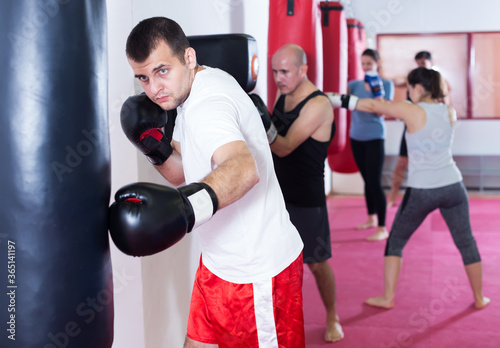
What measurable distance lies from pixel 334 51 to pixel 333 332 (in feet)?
5.62

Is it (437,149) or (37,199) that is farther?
(437,149)

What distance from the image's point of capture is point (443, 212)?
9.31 feet

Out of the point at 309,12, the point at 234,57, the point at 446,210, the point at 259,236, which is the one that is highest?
the point at 309,12

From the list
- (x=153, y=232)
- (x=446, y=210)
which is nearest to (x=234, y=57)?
(x=153, y=232)

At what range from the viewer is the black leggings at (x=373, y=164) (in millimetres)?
4133

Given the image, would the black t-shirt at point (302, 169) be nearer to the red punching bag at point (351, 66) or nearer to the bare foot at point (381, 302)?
the bare foot at point (381, 302)

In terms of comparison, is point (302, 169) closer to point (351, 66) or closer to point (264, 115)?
point (264, 115)

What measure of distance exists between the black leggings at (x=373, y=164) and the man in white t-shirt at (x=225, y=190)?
271 cm

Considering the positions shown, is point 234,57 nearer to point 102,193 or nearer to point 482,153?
point 102,193

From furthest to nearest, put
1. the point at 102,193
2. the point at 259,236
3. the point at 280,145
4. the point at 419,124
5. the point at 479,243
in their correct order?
the point at 479,243 → the point at 419,124 → the point at 280,145 → the point at 259,236 → the point at 102,193

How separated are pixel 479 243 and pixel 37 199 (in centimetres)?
390

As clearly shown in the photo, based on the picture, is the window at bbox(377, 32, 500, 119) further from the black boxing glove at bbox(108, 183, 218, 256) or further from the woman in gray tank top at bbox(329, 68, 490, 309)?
the black boxing glove at bbox(108, 183, 218, 256)

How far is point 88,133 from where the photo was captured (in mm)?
1006

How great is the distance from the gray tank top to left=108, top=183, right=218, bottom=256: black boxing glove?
6.43 ft
